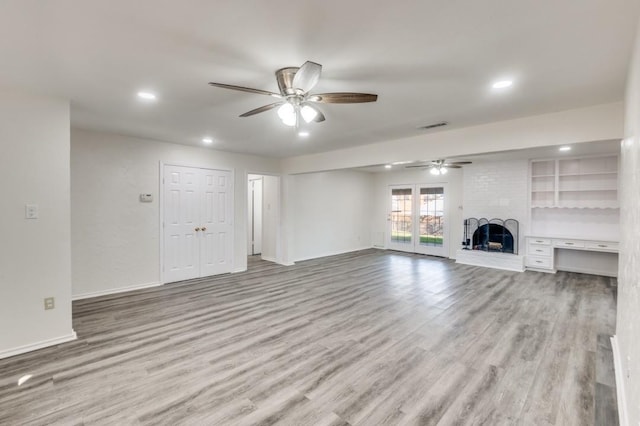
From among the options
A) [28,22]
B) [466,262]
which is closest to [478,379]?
[28,22]

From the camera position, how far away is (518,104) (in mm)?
3166

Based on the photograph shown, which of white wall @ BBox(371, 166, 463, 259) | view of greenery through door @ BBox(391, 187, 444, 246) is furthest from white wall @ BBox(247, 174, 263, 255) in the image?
view of greenery through door @ BBox(391, 187, 444, 246)

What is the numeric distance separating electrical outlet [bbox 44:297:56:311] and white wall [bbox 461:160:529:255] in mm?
7985

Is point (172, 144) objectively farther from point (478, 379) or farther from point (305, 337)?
point (478, 379)

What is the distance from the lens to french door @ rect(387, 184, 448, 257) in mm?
8273

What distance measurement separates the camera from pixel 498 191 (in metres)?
6.93

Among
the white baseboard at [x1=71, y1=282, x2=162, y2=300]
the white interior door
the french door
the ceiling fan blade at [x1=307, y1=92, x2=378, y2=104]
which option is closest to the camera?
the ceiling fan blade at [x1=307, y1=92, x2=378, y2=104]

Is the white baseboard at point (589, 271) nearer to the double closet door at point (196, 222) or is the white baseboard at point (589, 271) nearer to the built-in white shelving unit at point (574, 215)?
the built-in white shelving unit at point (574, 215)

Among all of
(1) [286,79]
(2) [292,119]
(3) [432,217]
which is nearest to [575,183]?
(3) [432,217]

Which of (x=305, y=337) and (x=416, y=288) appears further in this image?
(x=416, y=288)

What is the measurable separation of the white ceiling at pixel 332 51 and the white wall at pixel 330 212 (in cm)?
428

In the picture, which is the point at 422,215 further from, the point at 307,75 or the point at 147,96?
the point at 147,96

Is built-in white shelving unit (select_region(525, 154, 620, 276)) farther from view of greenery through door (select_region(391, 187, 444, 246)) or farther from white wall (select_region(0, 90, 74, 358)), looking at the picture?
white wall (select_region(0, 90, 74, 358))

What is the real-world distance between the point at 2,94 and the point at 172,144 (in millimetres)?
2542
